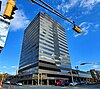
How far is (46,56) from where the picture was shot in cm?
8775

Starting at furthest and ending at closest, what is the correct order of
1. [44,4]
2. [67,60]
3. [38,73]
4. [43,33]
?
[67,60] < [43,33] < [38,73] < [44,4]

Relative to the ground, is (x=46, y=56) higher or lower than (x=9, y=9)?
higher

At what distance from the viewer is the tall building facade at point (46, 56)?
81.0m

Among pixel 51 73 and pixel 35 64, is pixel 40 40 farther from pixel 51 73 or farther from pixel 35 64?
pixel 51 73

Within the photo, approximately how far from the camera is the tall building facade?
8099cm

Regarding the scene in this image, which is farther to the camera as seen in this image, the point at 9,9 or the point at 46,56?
the point at 46,56

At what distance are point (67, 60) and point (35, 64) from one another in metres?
31.7

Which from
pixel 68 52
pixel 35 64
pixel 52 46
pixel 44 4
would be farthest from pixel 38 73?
pixel 44 4

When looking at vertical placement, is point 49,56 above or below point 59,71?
above

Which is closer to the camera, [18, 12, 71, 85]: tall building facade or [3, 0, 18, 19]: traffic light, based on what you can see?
[3, 0, 18, 19]: traffic light

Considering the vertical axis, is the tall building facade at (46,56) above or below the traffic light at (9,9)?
above

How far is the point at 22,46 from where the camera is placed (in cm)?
12362

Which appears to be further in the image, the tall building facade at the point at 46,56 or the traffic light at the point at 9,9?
the tall building facade at the point at 46,56

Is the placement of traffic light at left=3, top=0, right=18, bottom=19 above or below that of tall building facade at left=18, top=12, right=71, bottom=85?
below
